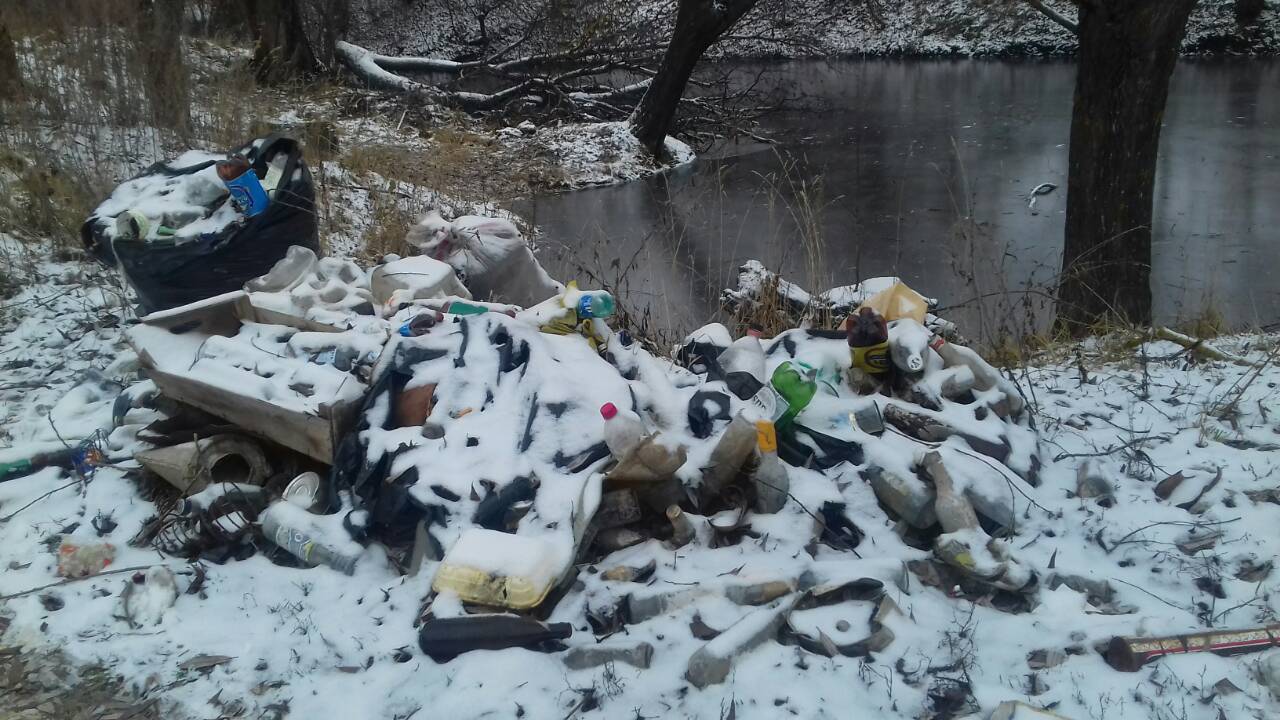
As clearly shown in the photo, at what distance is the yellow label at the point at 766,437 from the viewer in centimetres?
244

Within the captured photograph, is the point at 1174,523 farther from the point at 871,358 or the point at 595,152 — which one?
the point at 595,152

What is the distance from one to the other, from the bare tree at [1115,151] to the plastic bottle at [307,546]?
9.98ft

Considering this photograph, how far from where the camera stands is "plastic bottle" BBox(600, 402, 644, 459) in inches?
92.8

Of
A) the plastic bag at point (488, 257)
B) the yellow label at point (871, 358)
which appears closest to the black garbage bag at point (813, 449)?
the yellow label at point (871, 358)

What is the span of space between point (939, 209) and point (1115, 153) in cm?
319

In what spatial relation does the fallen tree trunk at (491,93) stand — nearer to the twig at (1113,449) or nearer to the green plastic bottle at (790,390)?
the green plastic bottle at (790,390)

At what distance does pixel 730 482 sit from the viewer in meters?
2.44

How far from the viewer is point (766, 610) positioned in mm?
2000

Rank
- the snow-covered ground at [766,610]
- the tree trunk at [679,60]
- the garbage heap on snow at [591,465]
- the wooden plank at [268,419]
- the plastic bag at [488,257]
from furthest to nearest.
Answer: the tree trunk at [679,60]
the plastic bag at [488,257]
the wooden plank at [268,419]
the garbage heap on snow at [591,465]
the snow-covered ground at [766,610]

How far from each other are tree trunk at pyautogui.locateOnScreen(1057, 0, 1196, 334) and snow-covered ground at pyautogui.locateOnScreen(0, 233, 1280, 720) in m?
1.41

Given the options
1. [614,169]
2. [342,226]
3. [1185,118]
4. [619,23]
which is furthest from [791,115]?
[342,226]

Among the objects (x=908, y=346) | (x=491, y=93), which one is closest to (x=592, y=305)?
(x=908, y=346)

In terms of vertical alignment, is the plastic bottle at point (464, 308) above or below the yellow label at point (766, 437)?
above

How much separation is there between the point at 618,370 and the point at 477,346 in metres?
0.45
